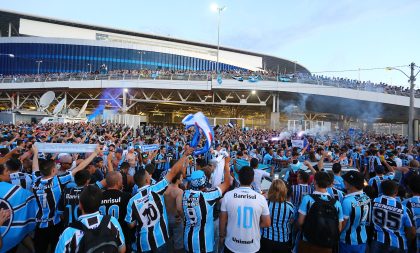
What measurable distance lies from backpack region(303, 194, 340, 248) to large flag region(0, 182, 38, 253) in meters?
3.53

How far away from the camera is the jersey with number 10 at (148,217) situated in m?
3.93

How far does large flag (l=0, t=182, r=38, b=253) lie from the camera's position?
3.65 m

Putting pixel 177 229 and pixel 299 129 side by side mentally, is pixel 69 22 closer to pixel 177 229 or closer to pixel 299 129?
pixel 299 129

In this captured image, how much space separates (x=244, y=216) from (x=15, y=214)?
9.10ft

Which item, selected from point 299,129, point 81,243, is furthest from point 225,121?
point 81,243

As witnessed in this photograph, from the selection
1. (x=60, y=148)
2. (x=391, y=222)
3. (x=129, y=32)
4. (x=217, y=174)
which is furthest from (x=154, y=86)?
(x=129, y=32)

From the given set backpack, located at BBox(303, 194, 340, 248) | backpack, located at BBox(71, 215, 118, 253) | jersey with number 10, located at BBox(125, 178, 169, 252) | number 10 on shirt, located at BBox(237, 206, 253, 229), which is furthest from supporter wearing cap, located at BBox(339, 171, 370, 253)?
backpack, located at BBox(71, 215, 118, 253)

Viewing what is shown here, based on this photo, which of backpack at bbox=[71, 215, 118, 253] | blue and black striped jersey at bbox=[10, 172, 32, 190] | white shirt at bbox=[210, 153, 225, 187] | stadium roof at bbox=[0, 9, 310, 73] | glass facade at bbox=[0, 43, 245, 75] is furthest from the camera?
stadium roof at bbox=[0, 9, 310, 73]

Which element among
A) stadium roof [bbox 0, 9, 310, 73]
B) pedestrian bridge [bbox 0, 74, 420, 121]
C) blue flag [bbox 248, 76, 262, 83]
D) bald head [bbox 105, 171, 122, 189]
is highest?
stadium roof [bbox 0, 9, 310, 73]

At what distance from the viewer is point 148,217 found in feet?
13.0

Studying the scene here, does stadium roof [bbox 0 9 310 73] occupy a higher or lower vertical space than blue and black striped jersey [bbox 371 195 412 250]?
higher

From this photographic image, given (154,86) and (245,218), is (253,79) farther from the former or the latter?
(245,218)

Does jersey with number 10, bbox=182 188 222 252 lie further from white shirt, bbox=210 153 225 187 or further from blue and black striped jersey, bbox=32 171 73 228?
white shirt, bbox=210 153 225 187

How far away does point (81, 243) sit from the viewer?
2.67 m
